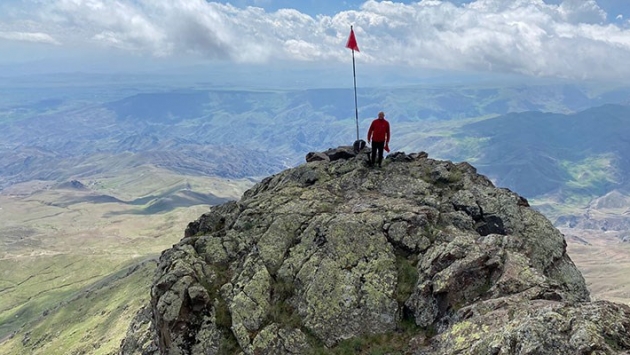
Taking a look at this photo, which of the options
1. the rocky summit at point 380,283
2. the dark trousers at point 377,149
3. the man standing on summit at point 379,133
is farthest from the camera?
the dark trousers at point 377,149

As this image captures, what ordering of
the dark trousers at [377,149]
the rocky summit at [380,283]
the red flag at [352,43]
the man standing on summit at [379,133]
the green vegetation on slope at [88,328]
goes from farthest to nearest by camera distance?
the green vegetation on slope at [88,328] → the red flag at [352,43] → the dark trousers at [377,149] → the man standing on summit at [379,133] → the rocky summit at [380,283]

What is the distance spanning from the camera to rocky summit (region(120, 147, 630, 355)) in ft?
64.5

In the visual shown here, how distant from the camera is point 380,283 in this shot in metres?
27.2

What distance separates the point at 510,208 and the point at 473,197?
2820 millimetres

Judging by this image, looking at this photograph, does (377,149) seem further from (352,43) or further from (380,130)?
(352,43)

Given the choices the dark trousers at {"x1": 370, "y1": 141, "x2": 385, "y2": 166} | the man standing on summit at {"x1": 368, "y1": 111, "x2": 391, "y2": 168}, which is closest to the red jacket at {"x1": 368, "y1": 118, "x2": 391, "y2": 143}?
the man standing on summit at {"x1": 368, "y1": 111, "x2": 391, "y2": 168}

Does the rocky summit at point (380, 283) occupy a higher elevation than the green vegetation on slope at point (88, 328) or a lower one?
higher

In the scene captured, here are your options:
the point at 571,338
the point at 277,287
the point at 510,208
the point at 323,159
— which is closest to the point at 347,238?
the point at 277,287

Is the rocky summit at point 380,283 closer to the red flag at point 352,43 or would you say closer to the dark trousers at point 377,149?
the dark trousers at point 377,149

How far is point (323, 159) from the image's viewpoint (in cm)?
4909

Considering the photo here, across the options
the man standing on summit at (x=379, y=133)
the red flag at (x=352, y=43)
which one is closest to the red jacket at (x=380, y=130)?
the man standing on summit at (x=379, y=133)

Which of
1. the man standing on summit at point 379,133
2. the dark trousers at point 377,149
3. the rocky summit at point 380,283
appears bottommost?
the rocky summit at point 380,283

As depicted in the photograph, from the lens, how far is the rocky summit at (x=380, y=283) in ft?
64.5

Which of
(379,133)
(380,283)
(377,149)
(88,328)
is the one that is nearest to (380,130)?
(379,133)
